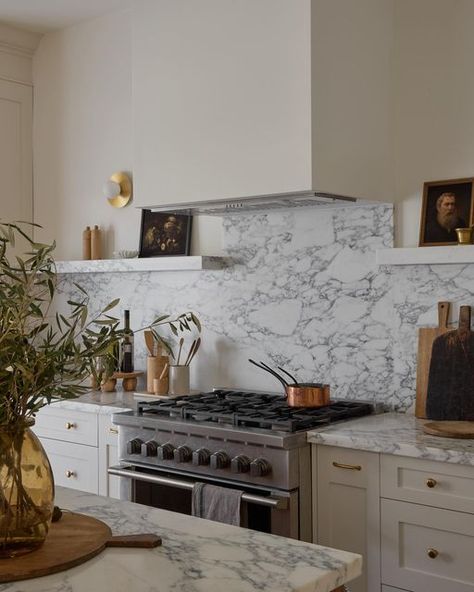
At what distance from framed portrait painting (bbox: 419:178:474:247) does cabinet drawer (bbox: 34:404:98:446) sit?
1.76 meters

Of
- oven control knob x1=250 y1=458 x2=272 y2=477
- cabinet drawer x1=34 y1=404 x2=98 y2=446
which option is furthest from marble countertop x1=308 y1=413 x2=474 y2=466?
cabinet drawer x1=34 y1=404 x2=98 y2=446

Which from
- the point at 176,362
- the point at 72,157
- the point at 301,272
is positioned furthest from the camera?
the point at 72,157

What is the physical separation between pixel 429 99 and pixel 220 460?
5.71 ft

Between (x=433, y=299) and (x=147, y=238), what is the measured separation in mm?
1624

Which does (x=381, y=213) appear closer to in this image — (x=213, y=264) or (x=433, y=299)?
(x=433, y=299)

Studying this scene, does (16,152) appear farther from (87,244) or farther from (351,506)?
(351,506)

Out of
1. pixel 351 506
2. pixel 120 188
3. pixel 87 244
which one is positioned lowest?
pixel 351 506

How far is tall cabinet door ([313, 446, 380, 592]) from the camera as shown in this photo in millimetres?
3035

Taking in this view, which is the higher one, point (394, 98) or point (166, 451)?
point (394, 98)

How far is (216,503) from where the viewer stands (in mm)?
3189

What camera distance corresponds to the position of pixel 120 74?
15.0ft

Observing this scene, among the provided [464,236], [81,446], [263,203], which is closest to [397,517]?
[464,236]

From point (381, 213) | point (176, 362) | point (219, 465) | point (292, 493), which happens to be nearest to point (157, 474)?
point (219, 465)

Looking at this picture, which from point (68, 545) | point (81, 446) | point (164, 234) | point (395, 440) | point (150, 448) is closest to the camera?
point (68, 545)
